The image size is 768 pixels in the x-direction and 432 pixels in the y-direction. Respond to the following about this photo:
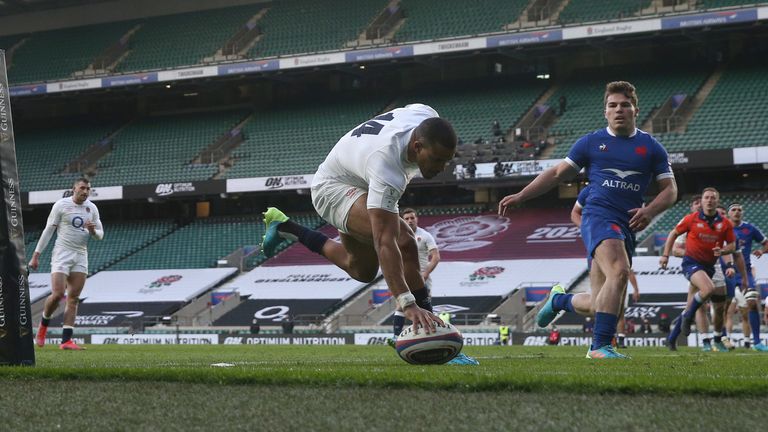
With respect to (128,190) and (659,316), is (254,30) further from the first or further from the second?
(659,316)

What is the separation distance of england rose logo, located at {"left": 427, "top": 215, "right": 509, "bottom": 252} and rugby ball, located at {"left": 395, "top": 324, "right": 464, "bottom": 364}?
1148 inches

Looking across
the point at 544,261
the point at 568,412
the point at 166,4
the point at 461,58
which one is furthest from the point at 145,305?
the point at 568,412

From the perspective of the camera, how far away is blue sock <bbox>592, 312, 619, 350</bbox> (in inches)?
347

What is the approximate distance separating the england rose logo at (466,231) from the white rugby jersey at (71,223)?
72.2ft

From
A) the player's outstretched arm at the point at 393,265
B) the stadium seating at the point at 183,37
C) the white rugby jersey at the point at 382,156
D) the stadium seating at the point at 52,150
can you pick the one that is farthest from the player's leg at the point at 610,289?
the stadium seating at the point at 52,150

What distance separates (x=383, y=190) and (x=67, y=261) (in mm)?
9190

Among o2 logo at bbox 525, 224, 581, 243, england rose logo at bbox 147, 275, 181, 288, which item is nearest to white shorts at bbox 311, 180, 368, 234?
o2 logo at bbox 525, 224, 581, 243

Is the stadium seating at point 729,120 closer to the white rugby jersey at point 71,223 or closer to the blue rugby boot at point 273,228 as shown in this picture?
the white rugby jersey at point 71,223

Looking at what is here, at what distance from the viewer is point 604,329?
881 centimetres

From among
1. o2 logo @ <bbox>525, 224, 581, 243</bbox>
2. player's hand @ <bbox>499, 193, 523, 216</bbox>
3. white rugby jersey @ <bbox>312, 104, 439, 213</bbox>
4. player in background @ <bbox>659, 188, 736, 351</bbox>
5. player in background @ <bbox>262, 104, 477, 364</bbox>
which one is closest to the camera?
player in background @ <bbox>262, 104, 477, 364</bbox>

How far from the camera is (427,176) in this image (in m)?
6.93

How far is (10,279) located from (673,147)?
30.3 m

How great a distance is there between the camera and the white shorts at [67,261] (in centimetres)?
1456

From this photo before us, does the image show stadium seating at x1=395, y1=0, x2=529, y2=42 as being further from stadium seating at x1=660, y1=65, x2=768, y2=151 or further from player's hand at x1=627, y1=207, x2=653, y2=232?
player's hand at x1=627, y1=207, x2=653, y2=232
